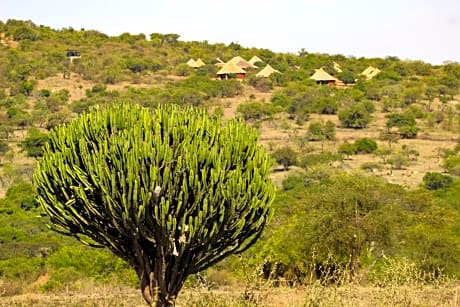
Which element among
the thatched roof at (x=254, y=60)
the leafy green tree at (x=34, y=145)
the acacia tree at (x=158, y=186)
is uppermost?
the acacia tree at (x=158, y=186)

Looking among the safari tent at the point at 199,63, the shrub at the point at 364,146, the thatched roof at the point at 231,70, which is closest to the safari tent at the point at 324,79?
the thatched roof at the point at 231,70

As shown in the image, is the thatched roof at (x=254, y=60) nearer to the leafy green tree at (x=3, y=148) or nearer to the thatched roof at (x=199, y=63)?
the thatched roof at (x=199, y=63)

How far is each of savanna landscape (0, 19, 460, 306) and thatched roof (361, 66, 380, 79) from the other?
0.58 meters

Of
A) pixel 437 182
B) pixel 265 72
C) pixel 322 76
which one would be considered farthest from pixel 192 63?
pixel 437 182

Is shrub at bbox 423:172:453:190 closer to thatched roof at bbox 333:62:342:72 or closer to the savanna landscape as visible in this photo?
the savanna landscape

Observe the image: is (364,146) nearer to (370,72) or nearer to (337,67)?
(370,72)

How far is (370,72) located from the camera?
7400 centimetres

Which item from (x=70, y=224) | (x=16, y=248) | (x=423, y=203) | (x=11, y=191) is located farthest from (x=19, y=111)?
(x=70, y=224)

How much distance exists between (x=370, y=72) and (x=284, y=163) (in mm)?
40518

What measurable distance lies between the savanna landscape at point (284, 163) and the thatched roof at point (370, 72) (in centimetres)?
58

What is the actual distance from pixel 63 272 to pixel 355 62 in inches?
2864

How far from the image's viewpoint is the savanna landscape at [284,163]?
27.6 ft

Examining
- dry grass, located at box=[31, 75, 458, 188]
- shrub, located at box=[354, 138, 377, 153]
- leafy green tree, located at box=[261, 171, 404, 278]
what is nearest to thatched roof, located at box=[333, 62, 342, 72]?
dry grass, located at box=[31, 75, 458, 188]

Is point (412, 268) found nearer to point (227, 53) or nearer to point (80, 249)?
point (80, 249)
